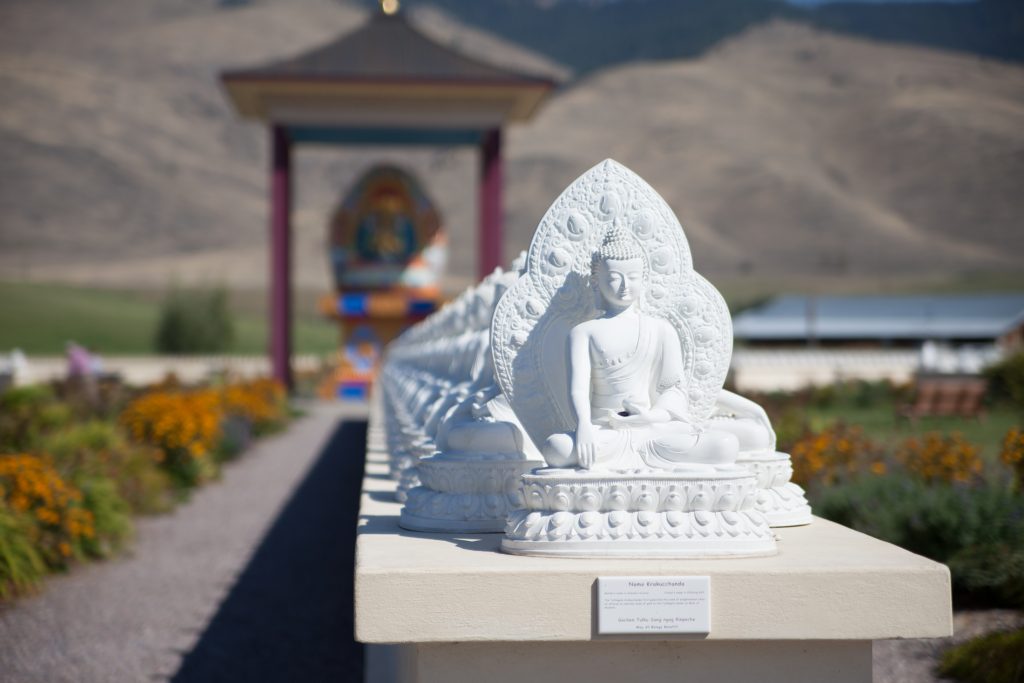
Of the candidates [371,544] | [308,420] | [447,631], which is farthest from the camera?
[308,420]

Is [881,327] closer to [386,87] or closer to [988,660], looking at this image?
[386,87]

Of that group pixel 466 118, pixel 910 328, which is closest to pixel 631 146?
pixel 910 328

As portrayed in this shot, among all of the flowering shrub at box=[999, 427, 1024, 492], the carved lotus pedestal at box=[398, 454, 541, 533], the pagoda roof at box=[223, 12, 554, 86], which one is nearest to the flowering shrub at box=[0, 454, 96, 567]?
the carved lotus pedestal at box=[398, 454, 541, 533]

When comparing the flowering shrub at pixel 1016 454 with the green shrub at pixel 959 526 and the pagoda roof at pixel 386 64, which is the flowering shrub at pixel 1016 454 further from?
the pagoda roof at pixel 386 64

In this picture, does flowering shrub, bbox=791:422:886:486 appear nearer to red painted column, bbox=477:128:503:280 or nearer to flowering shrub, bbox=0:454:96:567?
flowering shrub, bbox=0:454:96:567

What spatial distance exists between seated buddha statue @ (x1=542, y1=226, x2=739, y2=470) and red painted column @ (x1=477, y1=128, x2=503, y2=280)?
1930cm

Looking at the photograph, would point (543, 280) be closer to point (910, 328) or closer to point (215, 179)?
point (910, 328)

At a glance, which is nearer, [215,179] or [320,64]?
[320,64]

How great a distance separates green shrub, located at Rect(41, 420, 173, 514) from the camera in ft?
35.9

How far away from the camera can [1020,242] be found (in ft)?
317

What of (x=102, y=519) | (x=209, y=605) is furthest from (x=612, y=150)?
(x=209, y=605)

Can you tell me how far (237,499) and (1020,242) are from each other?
93979 millimetres

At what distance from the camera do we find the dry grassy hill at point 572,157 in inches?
3858

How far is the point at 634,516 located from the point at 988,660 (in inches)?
113
